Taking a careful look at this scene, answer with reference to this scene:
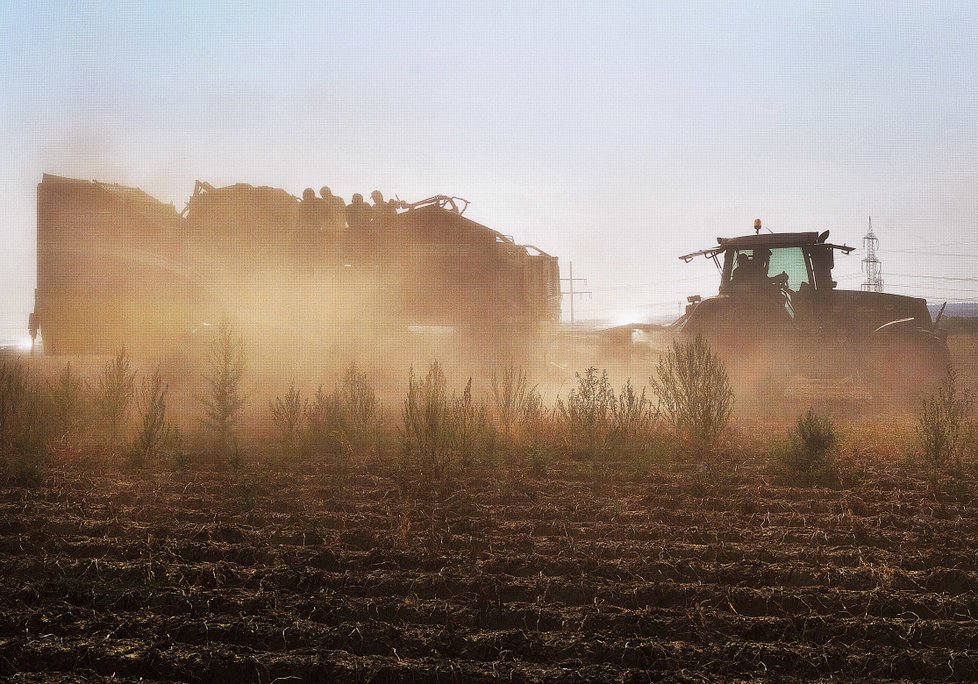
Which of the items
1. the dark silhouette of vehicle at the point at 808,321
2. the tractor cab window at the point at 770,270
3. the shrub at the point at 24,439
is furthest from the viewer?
the tractor cab window at the point at 770,270

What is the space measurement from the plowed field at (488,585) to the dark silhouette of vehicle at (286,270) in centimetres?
1130

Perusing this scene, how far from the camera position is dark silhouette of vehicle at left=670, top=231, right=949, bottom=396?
9570 millimetres

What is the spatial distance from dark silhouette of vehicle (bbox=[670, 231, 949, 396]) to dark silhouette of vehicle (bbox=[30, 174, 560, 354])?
6.91 meters

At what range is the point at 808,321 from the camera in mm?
9945

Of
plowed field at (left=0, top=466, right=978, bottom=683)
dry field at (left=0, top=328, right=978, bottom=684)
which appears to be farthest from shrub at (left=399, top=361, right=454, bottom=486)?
plowed field at (left=0, top=466, right=978, bottom=683)

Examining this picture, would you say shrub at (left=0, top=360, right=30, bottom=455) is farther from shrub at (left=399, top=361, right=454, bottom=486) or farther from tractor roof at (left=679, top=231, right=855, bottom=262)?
tractor roof at (left=679, top=231, right=855, bottom=262)

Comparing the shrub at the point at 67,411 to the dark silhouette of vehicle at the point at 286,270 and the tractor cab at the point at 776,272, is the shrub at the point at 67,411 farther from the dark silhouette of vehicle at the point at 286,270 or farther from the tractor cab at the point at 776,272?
the tractor cab at the point at 776,272

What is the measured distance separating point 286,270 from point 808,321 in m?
12.2

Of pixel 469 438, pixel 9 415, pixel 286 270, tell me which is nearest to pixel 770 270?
pixel 469 438

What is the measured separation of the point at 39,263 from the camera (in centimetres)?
1488

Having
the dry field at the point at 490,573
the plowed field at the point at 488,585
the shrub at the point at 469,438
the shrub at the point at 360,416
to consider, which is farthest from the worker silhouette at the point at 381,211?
the plowed field at the point at 488,585

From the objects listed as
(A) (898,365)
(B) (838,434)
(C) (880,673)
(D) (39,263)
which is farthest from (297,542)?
(D) (39,263)

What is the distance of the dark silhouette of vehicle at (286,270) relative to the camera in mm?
15227

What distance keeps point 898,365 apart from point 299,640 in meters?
9.81
